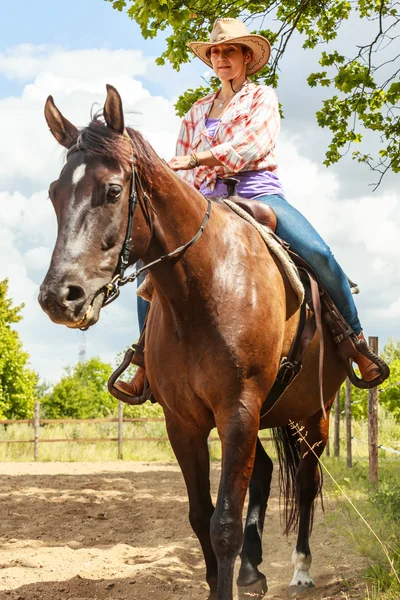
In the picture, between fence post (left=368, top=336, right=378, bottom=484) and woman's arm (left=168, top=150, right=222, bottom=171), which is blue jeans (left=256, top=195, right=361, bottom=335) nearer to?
woman's arm (left=168, top=150, right=222, bottom=171)

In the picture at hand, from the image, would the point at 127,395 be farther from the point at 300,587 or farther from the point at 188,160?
the point at 300,587

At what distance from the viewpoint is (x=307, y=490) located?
5.82m

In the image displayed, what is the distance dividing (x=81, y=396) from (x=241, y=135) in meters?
25.0

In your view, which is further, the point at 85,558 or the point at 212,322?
the point at 85,558

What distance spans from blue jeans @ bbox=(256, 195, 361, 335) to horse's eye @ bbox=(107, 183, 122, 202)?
65.8 inches

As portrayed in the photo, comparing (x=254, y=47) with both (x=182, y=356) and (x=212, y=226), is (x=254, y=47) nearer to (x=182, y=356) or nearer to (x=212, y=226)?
(x=212, y=226)

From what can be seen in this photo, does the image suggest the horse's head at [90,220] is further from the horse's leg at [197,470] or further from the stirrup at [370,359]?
the stirrup at [370,359]

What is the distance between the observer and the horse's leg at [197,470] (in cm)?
411

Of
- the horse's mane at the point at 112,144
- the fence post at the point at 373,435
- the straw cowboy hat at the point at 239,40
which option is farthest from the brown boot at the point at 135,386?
the fence post at the point at 373,435

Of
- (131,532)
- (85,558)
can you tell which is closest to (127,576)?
(85,558)

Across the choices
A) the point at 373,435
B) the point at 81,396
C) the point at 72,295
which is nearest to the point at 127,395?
the point at 72,295

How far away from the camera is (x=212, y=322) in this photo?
150 inches

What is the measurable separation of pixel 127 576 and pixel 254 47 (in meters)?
4.16

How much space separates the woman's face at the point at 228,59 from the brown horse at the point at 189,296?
3.76 feet
